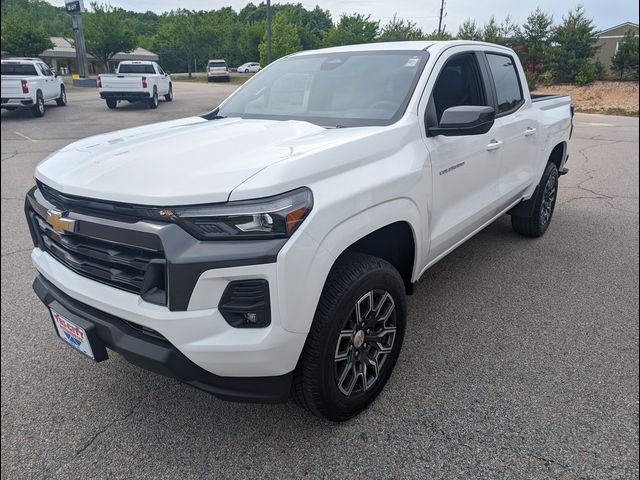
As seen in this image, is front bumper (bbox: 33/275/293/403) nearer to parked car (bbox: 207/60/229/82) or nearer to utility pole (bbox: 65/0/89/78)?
utility pole (bbox: 65/0/89/78)

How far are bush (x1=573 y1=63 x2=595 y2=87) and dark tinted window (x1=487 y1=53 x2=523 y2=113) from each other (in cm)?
3424

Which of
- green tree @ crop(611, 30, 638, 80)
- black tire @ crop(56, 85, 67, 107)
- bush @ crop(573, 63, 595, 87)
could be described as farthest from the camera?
green tree @ crop(611, 30, 638, 80)

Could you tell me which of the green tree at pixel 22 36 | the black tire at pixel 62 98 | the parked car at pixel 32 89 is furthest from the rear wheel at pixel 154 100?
the green tree at pixel 22 36

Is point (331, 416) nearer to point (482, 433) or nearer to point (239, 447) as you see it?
point (239, 447)

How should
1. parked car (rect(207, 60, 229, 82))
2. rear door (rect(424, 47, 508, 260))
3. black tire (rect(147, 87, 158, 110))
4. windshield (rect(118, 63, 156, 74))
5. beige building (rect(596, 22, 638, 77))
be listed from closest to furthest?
rear door (rect(424, 47, 508, 260)), parked car (rect(207, 60, 229, 82)), windshield (rect(118, 63, 156, 74)), black tire (rect(147, 87, 158, 110)), beige building (rect(596, 22, 638, 77))

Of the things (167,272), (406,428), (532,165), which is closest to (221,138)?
(167,272)

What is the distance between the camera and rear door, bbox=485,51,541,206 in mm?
3863

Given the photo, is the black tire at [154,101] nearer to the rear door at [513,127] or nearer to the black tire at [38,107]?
the black tire at [38,107]

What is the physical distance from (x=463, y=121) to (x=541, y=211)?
2.77 meters

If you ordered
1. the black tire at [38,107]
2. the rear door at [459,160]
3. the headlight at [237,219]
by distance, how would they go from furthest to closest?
the black tire at [38,107] → the rear door at [459,160] → the headlight at [237,219]

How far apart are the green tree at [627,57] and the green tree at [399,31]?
36.2m

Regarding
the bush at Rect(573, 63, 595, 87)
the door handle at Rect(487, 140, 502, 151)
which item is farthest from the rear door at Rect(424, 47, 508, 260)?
the bush at Rect(573, 63, 595, 87)

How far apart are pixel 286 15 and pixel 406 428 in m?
5.58

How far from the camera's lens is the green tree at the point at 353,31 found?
6262 mm
